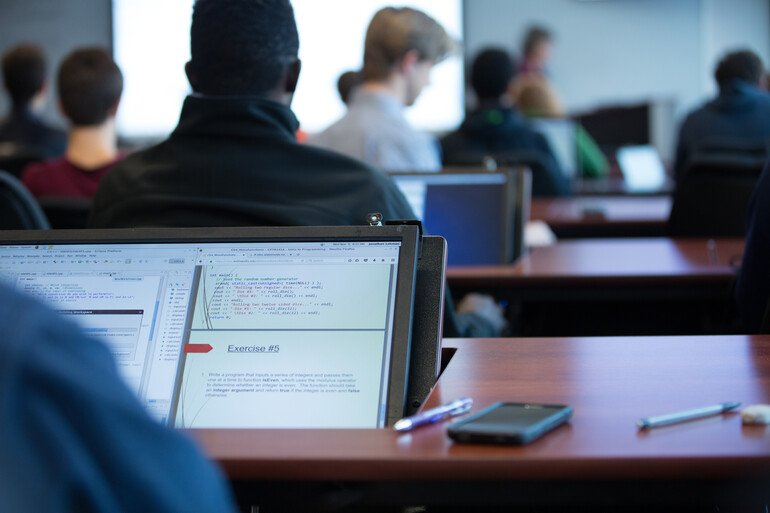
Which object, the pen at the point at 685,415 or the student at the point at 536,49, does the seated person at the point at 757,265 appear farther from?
the student at the point at 536,49

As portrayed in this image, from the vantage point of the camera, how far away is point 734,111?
16.5ft

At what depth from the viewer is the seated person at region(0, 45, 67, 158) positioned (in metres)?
4.60

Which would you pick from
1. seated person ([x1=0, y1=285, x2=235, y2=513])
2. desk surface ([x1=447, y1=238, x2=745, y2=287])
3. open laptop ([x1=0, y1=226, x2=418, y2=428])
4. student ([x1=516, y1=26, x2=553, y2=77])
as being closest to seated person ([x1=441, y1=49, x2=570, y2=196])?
desk surface ([x1=447, y1=238, x2=745, y2=287])

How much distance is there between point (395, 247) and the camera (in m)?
1.07

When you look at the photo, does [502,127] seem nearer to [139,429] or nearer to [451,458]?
[451,458]

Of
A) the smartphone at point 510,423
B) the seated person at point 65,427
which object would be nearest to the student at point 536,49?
the smartphone at point 510,423

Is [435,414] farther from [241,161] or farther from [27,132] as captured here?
[27,132]

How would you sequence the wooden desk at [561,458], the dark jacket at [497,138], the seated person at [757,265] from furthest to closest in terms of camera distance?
the dark jacket at [497,138] → the seated person at [757,265] → the wooden desk at [561,458]

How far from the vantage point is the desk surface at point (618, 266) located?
200 centimetres

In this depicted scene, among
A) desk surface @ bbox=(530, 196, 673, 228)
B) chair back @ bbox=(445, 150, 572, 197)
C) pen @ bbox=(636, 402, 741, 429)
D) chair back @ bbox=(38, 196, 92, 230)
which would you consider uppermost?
chair back @ bbox=(445, 150, 572, 197)

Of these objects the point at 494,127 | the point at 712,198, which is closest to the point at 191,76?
the point at 712,198

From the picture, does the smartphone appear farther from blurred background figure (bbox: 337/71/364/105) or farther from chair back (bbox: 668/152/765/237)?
blurred background figure (bbox: 337/71/364/105)

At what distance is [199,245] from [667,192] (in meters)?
4.06

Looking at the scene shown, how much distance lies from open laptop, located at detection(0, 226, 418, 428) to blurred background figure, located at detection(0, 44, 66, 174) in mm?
3616
